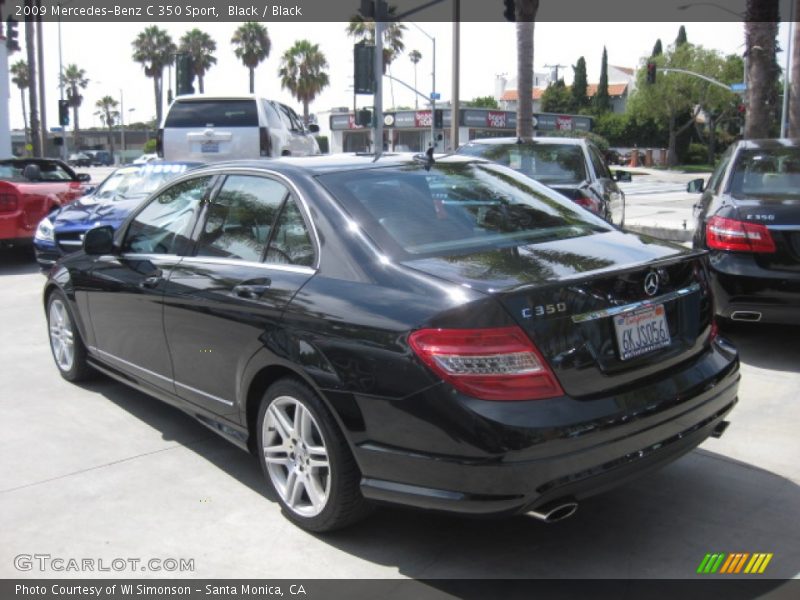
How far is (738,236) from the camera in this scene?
19.8 feet

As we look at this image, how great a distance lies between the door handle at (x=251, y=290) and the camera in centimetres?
374

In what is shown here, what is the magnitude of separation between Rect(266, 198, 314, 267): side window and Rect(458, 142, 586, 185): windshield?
6194 mm

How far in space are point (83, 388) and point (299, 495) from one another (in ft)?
9.52

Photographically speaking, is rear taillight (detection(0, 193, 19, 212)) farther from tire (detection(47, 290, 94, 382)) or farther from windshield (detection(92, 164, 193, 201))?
tire (detection(47, 290, 94, 382))

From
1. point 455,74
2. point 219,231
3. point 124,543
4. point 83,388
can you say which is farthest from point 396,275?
point 455,74

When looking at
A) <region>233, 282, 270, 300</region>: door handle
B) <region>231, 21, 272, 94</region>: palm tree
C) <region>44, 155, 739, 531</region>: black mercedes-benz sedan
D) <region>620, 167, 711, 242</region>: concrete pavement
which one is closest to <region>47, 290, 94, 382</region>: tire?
<region>44, 155, 739, 531</region>: black mercedes-benz sedan

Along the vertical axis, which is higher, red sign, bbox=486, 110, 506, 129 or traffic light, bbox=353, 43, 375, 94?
red sign, bbox=486, 110, 506, 129

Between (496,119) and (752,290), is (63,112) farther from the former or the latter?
(496,119)

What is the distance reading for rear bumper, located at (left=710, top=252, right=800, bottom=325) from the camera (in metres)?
5.80

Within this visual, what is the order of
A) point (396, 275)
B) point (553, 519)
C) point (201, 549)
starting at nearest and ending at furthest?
1. point (553, 519)
2. point (396, 275)
3. point (201, 549)

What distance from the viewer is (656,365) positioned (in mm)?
3336

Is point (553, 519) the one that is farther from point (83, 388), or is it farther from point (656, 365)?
point (83, 388)

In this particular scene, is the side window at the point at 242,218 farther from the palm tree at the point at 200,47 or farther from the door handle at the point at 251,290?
the palm tree at the point at 200,47

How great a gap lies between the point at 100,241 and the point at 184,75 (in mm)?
18512
